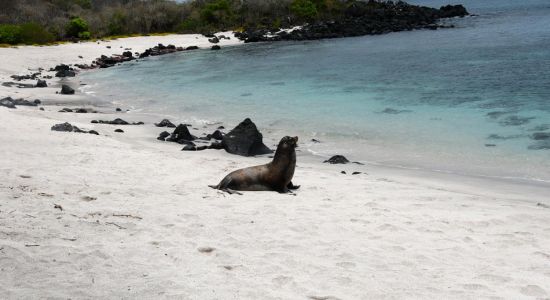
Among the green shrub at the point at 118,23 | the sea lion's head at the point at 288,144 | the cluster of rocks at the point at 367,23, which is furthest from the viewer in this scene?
the green shrub at the point at 118,23

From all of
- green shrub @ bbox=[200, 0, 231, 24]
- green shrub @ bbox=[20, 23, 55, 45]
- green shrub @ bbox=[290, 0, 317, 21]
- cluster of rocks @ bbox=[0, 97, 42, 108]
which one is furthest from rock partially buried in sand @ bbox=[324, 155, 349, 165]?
green shrub @ bbox=[290, 0, 317, 21]

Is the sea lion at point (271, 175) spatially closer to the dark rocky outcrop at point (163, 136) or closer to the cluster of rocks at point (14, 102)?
the dark rocky outcrop at point (163, 136)

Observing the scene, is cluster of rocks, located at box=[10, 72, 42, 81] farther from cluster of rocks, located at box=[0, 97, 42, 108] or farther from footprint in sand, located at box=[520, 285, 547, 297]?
footprint in sand, located at box=[520, 285, 547, 297]

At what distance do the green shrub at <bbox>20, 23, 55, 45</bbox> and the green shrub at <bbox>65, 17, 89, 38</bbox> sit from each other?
5.85 m

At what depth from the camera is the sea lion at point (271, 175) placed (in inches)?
317

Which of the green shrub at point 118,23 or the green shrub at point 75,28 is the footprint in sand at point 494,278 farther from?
the green shrub at point 118,23

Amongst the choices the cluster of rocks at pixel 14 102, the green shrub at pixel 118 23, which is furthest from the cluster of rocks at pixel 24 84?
the green shrub at pixel 118 23

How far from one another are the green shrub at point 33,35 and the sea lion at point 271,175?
135 ft

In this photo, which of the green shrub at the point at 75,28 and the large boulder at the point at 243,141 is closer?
the large boulder at the point at 243,141

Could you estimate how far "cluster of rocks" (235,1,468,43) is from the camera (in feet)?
183

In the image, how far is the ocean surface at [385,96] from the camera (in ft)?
41.1

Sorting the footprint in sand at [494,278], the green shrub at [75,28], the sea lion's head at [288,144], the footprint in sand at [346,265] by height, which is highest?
the green shrub at [75,28]

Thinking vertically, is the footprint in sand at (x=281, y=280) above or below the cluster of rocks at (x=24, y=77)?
below

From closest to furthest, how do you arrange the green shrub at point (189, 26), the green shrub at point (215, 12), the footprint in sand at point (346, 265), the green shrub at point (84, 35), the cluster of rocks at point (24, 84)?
the footprint in sand at point (346, 265)
the cluster of rocks at point (24, 84)
the green shrub at point (84, 35)
the green shrub at point (189, 26)
the green shrub at point (215, 12)
